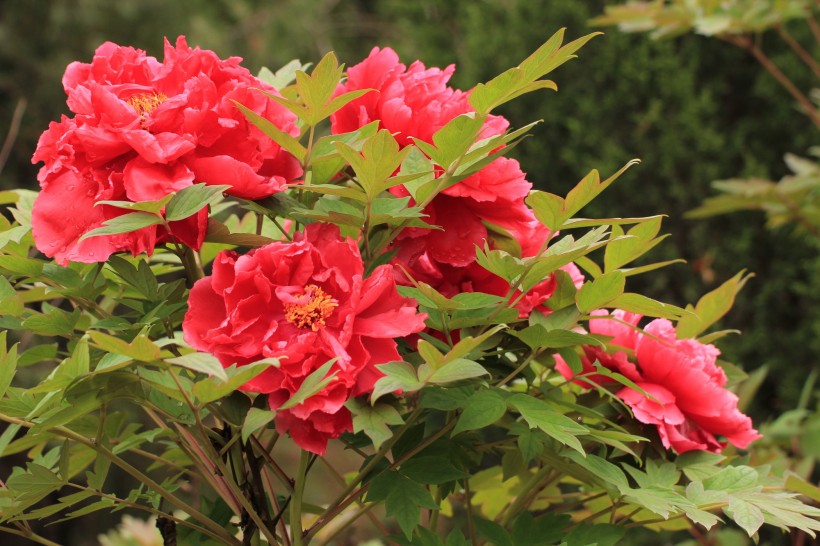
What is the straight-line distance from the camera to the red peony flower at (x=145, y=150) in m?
0.77

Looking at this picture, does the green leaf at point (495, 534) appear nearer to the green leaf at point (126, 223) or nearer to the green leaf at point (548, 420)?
the green leaf at point (548, 420)

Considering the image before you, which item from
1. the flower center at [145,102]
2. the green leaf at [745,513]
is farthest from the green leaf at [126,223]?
the green leaf at [745,513]

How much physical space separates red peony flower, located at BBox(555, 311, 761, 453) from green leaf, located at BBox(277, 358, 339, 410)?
349 millimetres

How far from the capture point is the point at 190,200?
750 mm

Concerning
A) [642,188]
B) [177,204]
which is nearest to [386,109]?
[177,204]

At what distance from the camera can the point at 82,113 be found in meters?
0.80

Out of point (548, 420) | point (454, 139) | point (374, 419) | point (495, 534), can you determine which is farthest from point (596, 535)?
point (454, 139)

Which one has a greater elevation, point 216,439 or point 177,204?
point 177,204

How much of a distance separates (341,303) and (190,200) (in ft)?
0.49

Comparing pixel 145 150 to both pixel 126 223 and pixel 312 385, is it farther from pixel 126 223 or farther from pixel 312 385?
pixel 312 385

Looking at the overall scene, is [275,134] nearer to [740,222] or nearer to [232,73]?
[232,73]

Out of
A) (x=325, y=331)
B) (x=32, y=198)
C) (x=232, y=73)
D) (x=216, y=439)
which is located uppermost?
(x=232, y=73)

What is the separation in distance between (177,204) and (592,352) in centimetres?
45

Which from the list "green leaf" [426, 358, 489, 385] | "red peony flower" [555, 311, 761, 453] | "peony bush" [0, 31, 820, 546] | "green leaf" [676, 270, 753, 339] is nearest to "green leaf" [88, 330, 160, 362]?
"peony bush" [0, 31, 820, 546]
